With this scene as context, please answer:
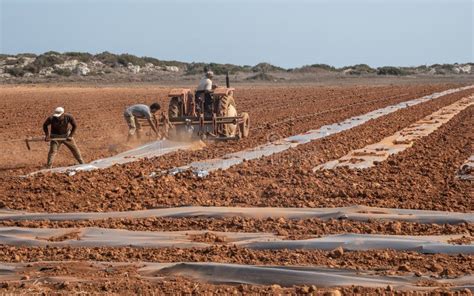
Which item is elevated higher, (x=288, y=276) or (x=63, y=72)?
(x=63, y=72)

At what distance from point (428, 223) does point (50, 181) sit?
565 centimetres

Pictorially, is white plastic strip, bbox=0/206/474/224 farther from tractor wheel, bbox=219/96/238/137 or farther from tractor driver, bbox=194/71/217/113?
tractor driver, bbox=194/71/217/113

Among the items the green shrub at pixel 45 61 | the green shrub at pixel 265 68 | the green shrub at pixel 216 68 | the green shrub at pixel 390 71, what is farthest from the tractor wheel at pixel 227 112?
the green shrub at pixel 265 68

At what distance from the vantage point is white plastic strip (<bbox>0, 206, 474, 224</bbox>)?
909 cm

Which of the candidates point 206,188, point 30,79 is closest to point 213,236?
point 206,188

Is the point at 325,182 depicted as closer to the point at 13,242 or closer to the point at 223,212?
the point at 223,212

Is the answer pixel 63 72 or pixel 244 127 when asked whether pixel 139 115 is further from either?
pixel 63 72

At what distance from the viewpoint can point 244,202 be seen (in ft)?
34.3

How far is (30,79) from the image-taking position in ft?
224

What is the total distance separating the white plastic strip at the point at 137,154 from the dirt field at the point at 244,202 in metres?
0.37

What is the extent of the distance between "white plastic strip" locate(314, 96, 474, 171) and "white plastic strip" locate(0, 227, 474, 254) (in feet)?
17.3

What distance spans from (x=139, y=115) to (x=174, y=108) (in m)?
1.15

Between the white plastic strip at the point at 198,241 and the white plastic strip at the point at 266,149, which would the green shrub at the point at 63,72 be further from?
the white plastic strip at the point at 198,241

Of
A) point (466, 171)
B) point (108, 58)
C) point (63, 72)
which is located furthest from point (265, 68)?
point (466, 171)
